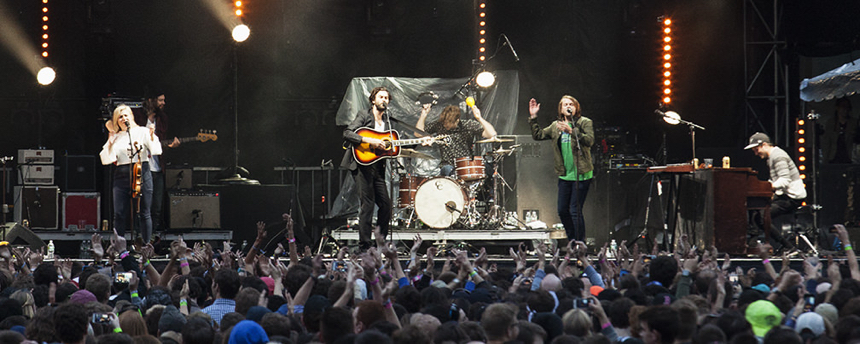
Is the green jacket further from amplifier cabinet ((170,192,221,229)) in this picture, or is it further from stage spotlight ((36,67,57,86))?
stage spotlight ((36,67,57,86))

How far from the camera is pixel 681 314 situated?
4.01 m

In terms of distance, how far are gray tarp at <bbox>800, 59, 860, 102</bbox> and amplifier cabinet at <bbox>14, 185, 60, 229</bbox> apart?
36.5 ft

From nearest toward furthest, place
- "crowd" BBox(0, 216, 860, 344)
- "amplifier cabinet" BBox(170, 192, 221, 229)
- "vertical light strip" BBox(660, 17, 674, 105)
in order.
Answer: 1. "crowd" BBox(0, 216, 860, 344)
2. "amplifier cabinet" BBox(170, 192, 221, 229)
3. "vertical light strip" BBox(660, 17, 674, 105)

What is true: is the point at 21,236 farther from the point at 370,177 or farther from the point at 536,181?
the point at 536,181

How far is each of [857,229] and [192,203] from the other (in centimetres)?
921

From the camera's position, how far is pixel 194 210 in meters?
12.9

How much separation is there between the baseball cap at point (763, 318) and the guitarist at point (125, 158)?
801 cm

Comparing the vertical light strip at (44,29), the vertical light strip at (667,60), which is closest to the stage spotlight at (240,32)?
the vertical light strip at (44,29)

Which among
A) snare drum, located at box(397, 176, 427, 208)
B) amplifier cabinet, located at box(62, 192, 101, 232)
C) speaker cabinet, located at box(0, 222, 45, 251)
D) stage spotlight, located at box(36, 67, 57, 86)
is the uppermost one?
stage spotlight, located at box(36, 67, 57, 86)

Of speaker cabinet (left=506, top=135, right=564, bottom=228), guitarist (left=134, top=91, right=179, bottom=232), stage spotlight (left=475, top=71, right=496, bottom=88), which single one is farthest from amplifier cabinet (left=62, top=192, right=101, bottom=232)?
speaker cabinet (left=506, top=135, right=564, bottom=228)

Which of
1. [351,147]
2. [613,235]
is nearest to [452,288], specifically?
[351,147]

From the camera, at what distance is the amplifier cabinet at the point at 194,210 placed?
12828 mm

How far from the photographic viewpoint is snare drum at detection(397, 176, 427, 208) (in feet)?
42.6

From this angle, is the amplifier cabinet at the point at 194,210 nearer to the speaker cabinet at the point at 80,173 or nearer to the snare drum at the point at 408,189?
the speaker cabinet at the point at 80,173
